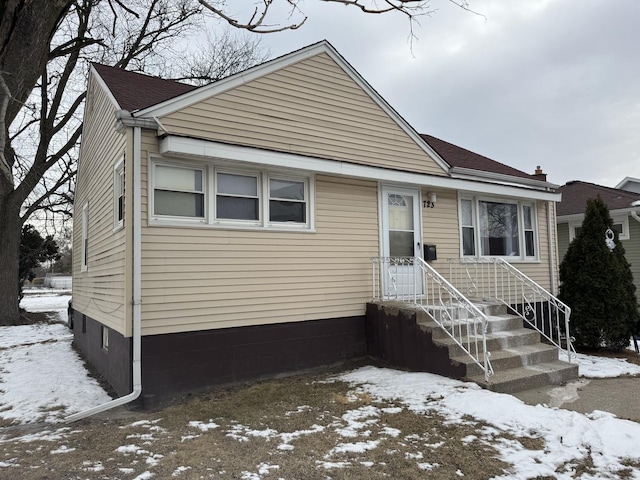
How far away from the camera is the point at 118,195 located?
6262 mm

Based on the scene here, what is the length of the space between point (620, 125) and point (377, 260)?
15265mm

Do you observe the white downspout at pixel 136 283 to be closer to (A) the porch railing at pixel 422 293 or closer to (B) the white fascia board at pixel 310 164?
(B) the white fascia board at pixel 310 164

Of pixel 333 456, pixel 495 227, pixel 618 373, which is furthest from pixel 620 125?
pixel 333 456

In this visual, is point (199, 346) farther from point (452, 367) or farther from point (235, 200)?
point (452, 367)

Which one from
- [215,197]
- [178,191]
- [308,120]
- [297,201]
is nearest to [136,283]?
[178,191]

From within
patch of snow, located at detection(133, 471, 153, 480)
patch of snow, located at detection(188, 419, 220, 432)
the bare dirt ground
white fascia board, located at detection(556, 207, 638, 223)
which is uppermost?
white fascia board, located at detection(556, 207, 638, 223)

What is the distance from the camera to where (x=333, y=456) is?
11.9 ft

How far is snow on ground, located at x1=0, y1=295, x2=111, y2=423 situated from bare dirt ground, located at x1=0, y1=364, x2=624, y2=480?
0.70 meters

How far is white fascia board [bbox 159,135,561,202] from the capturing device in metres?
5.56

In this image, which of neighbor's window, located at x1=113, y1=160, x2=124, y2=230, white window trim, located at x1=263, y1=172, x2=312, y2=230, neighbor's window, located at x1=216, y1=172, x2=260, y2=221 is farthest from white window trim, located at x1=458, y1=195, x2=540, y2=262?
neighbor's window, located at x1=113, y1=160, x2=124, y2=230

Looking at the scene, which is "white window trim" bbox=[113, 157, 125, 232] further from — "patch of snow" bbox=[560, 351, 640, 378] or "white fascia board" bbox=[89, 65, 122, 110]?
"patch of snow" bbox=[560, 351, 640, 378]

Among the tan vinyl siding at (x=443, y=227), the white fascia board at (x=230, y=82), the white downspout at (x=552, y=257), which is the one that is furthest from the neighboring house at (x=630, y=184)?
the white fascia board at (x=230, y=82)

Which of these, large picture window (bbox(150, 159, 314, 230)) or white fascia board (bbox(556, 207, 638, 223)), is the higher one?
white fascia board (bbox(556, 207, 638, 223))

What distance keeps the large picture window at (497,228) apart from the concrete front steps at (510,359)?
2483 mm
